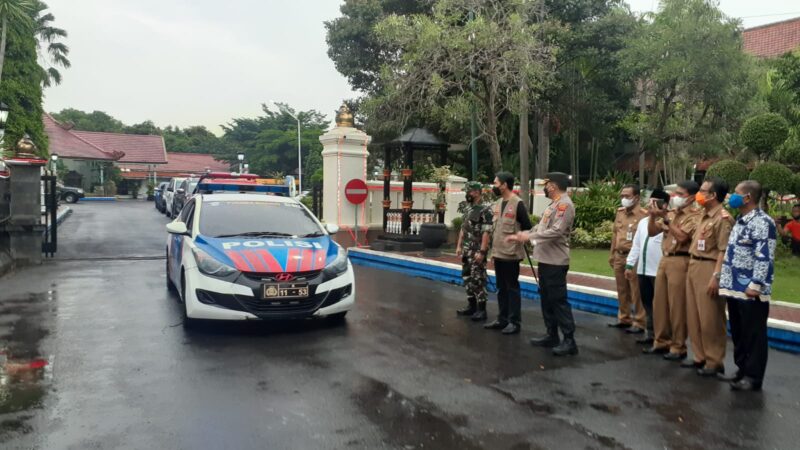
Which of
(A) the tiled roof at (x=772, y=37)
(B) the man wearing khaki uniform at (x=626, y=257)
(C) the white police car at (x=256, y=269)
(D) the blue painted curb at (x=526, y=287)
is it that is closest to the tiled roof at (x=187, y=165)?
(A) the tiled roof at (x=772, y=37)

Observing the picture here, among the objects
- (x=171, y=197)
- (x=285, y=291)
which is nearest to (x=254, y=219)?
(x=285, y=291)

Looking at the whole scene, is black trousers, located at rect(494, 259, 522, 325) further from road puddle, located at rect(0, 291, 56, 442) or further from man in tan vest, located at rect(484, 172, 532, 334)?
road puddle, located at rect(0, 291, 56, 442)

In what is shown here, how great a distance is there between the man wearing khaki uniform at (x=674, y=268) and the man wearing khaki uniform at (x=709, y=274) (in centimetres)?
21

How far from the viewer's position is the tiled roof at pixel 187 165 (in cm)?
5512

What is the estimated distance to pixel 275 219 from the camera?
7.88 metres

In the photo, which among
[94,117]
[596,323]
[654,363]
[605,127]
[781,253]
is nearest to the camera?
[654,363]

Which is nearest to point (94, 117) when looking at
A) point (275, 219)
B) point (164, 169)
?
point (164, 169)

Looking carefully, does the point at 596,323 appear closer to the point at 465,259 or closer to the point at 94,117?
the point at 465,259

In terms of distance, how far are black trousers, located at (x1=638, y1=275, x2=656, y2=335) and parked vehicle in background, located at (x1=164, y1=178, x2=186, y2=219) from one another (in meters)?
20.0

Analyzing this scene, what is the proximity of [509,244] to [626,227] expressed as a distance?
140 cm

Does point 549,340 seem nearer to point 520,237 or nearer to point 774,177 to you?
point 520,237

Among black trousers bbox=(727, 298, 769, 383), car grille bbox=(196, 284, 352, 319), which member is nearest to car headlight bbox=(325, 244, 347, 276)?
car grille bbox=(196, 284, 352, 319)

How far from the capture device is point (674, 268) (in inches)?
233

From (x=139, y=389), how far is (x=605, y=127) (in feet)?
66.7
